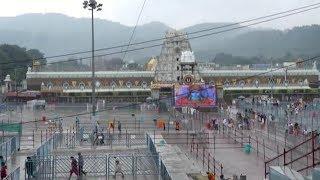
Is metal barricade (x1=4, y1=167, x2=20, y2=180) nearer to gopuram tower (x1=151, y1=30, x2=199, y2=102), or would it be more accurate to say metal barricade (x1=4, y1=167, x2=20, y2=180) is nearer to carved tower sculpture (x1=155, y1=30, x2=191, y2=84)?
gopuram tower (x1=151, y1=30, x2=199, y2=102)

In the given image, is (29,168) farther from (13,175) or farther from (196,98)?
(196,98)

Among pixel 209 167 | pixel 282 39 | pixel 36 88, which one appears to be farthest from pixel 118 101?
pixel 282 39

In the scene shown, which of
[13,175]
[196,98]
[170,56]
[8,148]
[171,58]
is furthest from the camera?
[170,56]

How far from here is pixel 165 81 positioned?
6619cm

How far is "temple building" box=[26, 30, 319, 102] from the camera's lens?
6612cm

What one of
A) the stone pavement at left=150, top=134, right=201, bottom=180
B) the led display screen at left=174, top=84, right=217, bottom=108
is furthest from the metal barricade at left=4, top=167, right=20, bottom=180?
the led display screen at left=174, top=84, right=217, bottom=108

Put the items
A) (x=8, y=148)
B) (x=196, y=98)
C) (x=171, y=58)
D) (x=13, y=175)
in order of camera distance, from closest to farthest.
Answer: (x=13, y=175) → (x=8, y=148) → (x=196, y=98) → (x=171, y=58)

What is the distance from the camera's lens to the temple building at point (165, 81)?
66125mm

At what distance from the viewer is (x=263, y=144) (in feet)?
86.2

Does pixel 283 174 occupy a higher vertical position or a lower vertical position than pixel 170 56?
lower

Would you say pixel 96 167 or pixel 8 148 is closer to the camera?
pixel 96 167

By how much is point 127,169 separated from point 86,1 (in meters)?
11.1

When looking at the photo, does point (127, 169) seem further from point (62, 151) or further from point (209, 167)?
point (62, 151)

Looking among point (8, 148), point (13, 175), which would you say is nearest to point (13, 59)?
→ point (8, 148)
